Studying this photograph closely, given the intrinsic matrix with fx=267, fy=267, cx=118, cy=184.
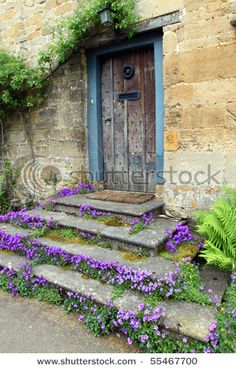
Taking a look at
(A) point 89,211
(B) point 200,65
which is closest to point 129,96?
(B) point 200,65

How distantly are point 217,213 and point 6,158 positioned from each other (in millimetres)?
4690

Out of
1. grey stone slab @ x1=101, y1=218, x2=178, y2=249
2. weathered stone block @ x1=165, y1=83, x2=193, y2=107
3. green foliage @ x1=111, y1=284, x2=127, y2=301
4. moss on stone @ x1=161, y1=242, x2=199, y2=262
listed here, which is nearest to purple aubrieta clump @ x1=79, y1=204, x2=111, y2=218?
grey stone slab @ x1=101, y1=218, x2=178, y2=249

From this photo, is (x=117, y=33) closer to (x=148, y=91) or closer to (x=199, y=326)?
(x=148, y=91)

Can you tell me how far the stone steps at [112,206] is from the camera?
3312 mm

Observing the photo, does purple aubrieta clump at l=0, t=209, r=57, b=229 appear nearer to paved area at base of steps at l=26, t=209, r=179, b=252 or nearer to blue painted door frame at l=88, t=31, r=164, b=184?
paved area at base of steps at l=26, t=209, r=179, b=252

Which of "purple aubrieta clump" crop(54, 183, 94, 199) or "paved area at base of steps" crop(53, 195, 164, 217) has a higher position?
"purple aubrieta clump" crop(54, 183, 94, 199)

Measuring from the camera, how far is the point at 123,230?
9.99 ft

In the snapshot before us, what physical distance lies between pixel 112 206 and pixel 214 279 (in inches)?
64.4

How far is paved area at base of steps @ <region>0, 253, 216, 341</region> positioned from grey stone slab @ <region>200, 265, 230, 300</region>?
0.23 meters

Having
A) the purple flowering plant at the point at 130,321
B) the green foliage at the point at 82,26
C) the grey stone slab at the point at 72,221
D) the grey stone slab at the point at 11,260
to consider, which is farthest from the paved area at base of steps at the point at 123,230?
the green foliage at the point at 82,26

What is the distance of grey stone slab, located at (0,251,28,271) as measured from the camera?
2.87m

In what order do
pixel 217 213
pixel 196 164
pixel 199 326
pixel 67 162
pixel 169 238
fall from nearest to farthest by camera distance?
pixel 199 326, pixel 217 213, pixel 169 238, pixel 196 164, pixel 67 162

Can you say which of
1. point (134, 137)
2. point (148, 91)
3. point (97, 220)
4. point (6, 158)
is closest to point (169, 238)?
point (97, 220)

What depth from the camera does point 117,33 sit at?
3744 millimetres
